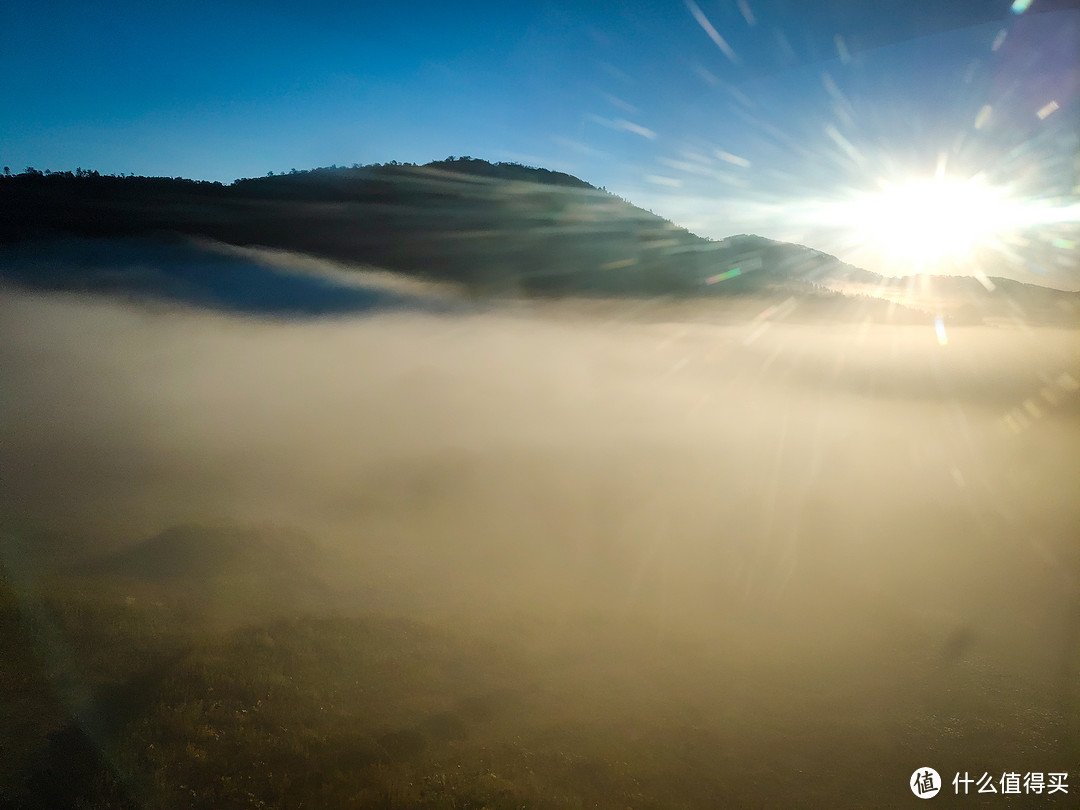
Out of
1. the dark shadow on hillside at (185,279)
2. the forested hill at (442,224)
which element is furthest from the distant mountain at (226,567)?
the forested hill at (442,224)

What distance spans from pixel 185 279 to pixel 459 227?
2481 cm

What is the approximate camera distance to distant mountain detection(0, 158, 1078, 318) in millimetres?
36156

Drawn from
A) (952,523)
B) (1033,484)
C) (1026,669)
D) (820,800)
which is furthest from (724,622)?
(1033,484)

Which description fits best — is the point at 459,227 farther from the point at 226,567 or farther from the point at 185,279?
the point at 226,567

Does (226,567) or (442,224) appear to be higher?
(442,224)

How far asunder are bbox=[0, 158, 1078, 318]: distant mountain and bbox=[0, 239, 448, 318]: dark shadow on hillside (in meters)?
1.14

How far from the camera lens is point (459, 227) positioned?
177ft

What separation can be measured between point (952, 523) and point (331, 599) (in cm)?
2145

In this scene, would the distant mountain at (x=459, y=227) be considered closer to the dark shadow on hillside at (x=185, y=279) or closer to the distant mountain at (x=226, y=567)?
the dark shadow on hillside at (x=185, y=279)

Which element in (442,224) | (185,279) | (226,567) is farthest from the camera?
(442,224)

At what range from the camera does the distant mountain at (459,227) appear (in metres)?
36.2

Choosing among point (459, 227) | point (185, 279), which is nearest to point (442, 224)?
point (459, 227)

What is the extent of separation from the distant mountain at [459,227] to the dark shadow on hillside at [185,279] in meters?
1.14

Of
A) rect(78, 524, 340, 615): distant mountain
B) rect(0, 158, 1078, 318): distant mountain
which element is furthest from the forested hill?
rect(78, 524, 340, 615): distant mountain
